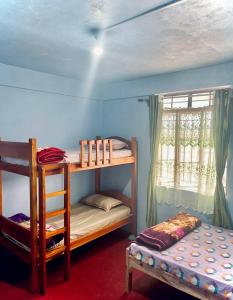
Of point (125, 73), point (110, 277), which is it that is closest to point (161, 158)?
point (125, 73)

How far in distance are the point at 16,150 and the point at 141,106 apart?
2.18 m

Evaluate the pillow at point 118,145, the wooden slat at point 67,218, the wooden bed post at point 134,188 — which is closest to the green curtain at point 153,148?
the wooden bed post at point 134,188

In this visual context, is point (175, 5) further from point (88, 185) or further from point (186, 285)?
point (88, 185)

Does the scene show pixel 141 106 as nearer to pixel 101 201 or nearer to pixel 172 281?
pixel 101 201

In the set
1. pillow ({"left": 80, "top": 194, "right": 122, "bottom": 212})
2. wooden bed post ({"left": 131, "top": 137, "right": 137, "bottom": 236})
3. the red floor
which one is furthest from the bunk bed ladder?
wooden bed post ({"left": 131, "top": 137, "right": 137, "bottom": 236})

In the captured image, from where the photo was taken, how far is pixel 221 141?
10.2ft

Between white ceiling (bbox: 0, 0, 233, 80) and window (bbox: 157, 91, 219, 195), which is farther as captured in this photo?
window (bbox: 157, 91, 219, 195)

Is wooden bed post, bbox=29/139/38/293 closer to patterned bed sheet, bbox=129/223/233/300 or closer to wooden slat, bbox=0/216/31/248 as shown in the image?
wooden slat, bbox=0/216/31/248

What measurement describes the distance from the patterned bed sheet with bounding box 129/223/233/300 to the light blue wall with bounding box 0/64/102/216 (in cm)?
186

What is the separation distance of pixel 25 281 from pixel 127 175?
2.23m

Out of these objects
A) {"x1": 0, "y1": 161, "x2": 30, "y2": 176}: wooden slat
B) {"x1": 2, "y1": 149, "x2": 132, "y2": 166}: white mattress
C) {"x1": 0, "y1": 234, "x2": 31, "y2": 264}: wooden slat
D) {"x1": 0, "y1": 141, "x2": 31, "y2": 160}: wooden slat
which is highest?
{"x1": 0, "y1": 141, "x2": 31, "y2": 160}: wooden slat

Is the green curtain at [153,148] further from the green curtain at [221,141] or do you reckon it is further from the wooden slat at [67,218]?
the wooden slat at [67,218]

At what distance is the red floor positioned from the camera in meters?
2.66

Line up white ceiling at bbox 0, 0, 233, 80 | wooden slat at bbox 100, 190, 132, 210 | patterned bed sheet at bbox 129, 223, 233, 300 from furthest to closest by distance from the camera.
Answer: wooden slat at bbox 100, 190, 132, 210 < patterned bed sheet at bbox 129, 223, 233, 300 < white ceiling at bbox 0, 0, 233, 80
